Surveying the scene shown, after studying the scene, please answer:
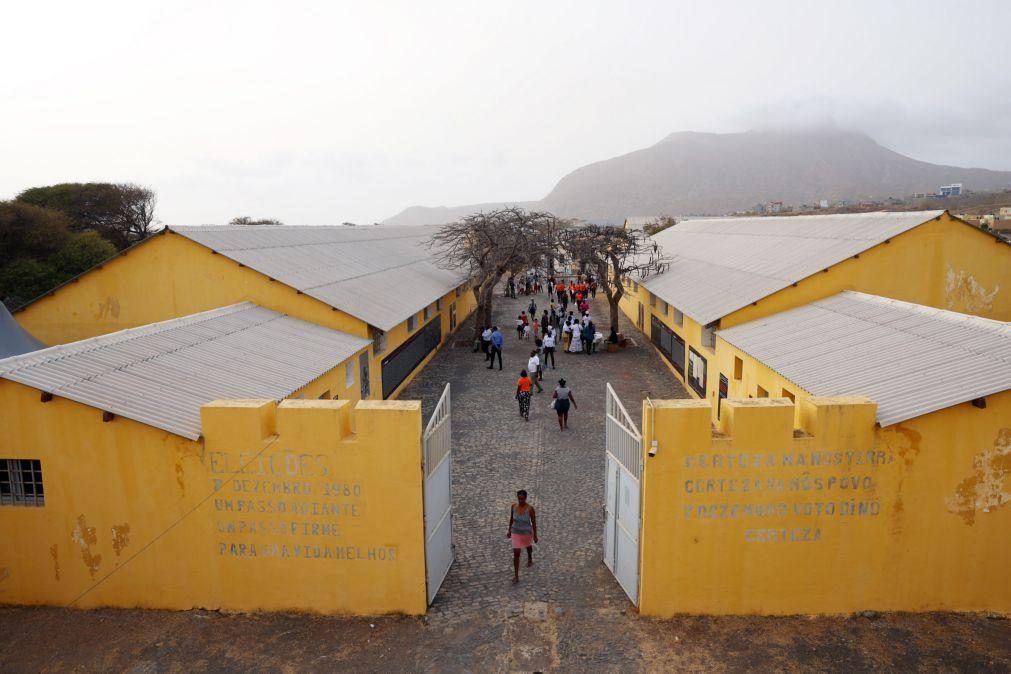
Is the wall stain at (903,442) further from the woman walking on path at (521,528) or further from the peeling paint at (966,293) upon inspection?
the peeling paint at (966,293)

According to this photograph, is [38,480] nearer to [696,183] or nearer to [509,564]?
[509,564]

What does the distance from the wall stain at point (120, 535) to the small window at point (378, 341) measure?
10.0m

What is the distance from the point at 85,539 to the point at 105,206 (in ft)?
154

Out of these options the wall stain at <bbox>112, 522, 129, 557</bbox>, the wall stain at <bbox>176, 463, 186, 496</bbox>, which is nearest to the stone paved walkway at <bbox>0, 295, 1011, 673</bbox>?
the wall stain at <bbox>112, 522, 129, 557</bbox>

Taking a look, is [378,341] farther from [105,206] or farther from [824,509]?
[105,206]

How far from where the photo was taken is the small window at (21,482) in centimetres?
834

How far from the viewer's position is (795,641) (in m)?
7.80

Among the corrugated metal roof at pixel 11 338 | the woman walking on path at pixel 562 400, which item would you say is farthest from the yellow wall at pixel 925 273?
the corrugated metal roof at pixel 11 338

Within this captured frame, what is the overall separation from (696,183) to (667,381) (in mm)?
159053

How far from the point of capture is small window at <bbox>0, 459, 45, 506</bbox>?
27.3ft

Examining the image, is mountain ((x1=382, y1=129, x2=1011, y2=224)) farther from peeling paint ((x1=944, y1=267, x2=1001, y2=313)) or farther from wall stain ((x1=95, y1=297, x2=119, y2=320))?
wall stain ((x1=95, y1=297, x2=119, y2=320))

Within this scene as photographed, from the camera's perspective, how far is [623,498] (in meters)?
8.98

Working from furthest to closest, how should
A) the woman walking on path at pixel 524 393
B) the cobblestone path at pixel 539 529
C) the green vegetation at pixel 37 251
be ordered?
the green vegetation at pixel 37 251 < the woman walking on path at pixel 524 393 < the cobblestone path at pixel 539 529

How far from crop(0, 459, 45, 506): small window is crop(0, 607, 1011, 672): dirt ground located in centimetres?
149
